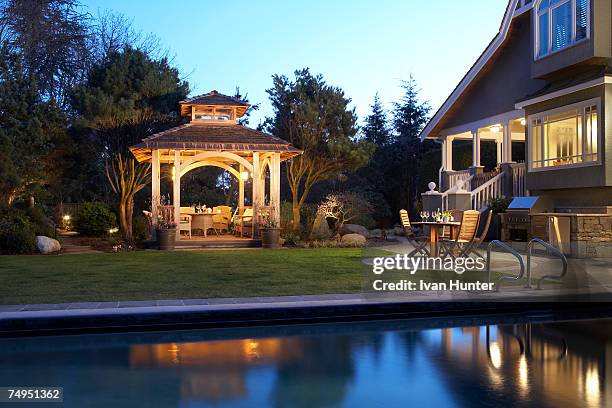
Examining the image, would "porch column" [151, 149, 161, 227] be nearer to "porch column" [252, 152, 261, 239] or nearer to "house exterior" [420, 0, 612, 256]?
"porch column" [252, 152, 261, 239]

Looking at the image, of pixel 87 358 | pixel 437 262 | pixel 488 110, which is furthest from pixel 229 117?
pixel 87 358

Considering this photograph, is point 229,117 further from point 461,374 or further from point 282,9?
point 461,374

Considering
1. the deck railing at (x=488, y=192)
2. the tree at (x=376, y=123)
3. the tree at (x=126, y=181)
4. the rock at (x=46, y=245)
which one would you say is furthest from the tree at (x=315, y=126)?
the tree at (x=376, y=123)

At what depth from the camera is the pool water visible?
4824mm

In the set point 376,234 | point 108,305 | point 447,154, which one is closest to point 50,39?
point 376,234

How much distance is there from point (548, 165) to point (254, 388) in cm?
1373

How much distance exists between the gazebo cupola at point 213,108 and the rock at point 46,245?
605cm

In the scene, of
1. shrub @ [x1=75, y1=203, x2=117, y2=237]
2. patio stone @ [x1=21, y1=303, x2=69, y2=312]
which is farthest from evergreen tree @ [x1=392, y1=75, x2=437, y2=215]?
patio stone @ [x1=21, y1=303, x2=69, y2=312]

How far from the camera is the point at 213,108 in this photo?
20.7 meters

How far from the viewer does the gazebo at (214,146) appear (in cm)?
1858

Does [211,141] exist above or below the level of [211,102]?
below

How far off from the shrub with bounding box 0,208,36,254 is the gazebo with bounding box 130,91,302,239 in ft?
11.6

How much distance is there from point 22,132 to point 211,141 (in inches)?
222

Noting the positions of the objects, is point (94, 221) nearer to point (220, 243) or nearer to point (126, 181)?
point (126, 181)
